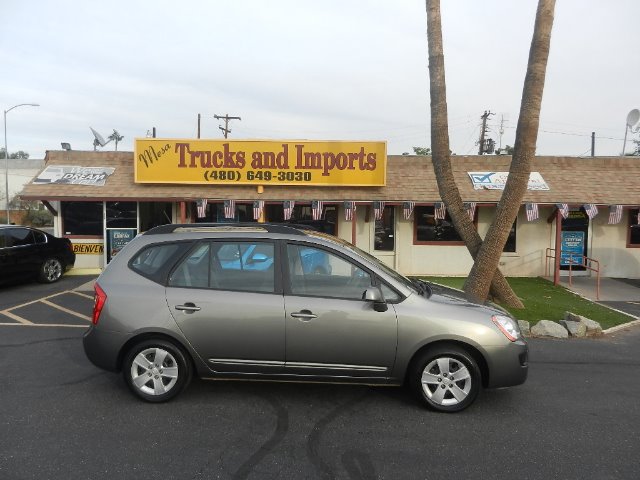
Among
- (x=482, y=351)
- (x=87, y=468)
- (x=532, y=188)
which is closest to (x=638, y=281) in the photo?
(x=532, y=188)

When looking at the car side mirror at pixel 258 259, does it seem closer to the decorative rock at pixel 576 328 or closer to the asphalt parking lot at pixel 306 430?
the asphalt parking lot at pixel 306 430

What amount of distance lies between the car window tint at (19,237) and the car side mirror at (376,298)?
950 cm

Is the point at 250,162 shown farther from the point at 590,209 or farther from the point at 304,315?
the point at 304,315

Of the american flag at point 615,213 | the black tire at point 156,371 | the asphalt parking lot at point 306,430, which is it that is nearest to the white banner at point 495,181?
the american flag at point 615,213

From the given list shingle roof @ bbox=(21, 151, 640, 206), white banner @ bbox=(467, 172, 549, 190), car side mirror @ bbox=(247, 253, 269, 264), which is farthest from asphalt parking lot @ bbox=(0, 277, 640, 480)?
white banner @ bbox=(467, 172, 549, 190)

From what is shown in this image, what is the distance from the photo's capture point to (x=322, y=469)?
3.33 metres

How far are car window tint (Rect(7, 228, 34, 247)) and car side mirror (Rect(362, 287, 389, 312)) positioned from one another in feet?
31.2

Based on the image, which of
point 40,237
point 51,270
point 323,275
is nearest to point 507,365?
point 323,275

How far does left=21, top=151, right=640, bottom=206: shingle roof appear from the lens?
12.8 m

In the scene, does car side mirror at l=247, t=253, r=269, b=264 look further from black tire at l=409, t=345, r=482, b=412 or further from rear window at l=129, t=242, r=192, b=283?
black tire at l=409, t=345, r=482, b=412

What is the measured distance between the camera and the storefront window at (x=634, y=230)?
13.5 metres

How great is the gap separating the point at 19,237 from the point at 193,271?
833 cm

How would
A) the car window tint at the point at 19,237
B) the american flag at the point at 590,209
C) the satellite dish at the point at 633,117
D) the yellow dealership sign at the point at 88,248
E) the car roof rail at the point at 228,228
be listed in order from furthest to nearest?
the satellite dish at the point at 633,117
the yellow dealership sign at the point at 88,248
the american flag at the point at 590,209
the car window tint at the point at 19,237
the car roof rail at the point at 228,228

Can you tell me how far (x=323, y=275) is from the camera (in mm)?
4391
